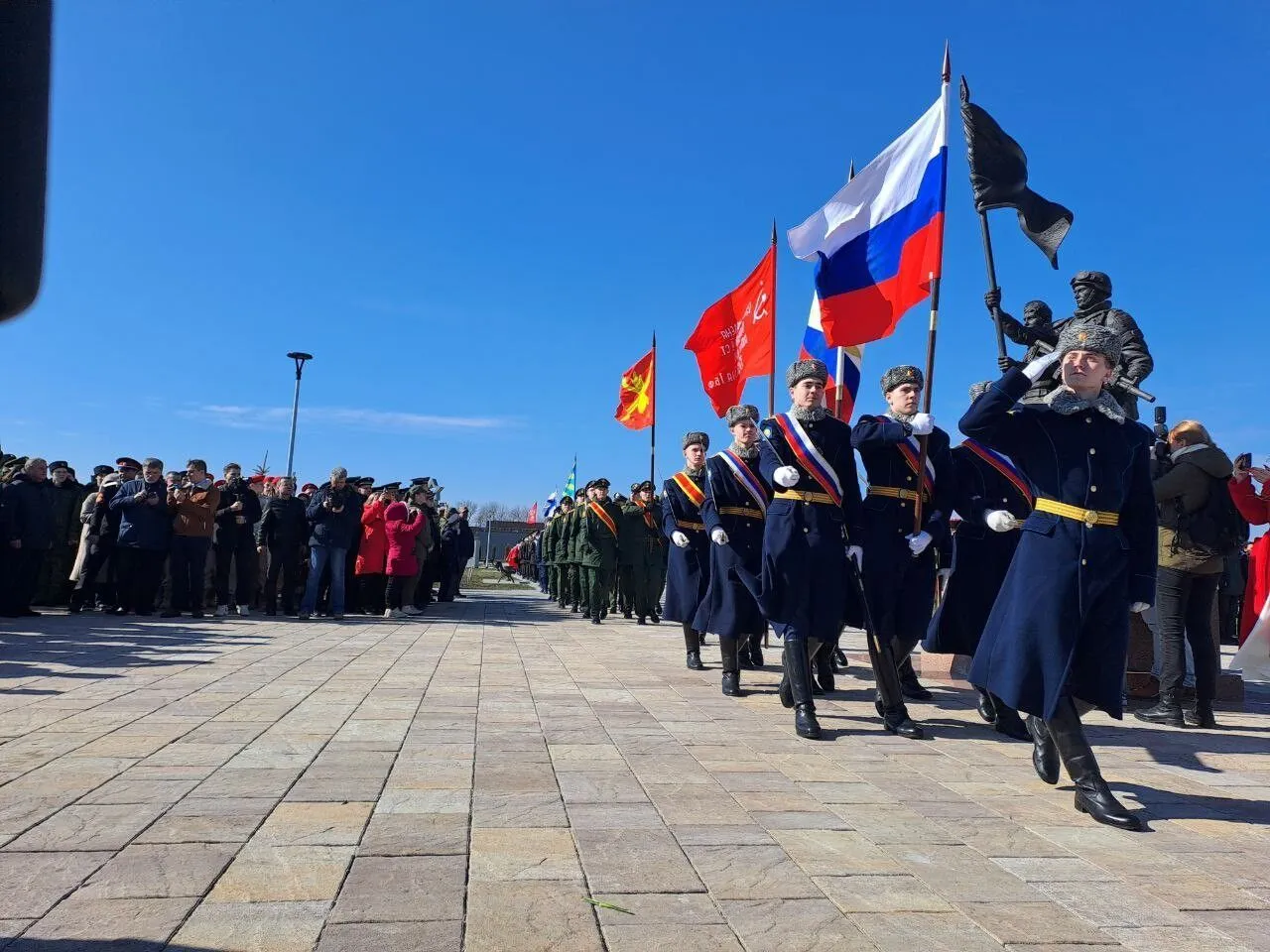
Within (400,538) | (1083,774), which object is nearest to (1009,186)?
(1083,774)

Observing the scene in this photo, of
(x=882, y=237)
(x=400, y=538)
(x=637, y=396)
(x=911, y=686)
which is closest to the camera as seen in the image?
(x=911, y=686)

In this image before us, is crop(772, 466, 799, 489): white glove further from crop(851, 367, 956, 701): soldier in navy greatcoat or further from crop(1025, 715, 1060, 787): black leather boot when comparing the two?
crop(1025, 715, 1060, 787): black leather boot

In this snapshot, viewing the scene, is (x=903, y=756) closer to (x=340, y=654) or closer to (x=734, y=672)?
(x=734, y=672)

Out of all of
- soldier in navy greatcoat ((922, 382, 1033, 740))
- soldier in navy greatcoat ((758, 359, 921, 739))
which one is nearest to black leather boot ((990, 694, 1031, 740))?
soldier in navy greatcoat ((922, 382, 1033, 740))

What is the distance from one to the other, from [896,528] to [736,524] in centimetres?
171

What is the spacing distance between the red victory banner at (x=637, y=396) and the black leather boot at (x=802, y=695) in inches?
462

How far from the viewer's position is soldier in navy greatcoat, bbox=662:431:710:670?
8.85 meters

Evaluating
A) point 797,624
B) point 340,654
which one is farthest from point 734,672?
point 340,654

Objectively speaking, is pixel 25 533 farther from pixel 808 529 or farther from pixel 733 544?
pixel 808 529

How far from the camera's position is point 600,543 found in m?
15.8

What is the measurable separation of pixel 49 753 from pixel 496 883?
107 inches

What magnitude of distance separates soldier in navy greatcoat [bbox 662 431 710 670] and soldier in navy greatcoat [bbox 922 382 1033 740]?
9.54 feet

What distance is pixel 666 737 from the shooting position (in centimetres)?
514

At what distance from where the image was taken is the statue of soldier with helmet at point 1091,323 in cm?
684
